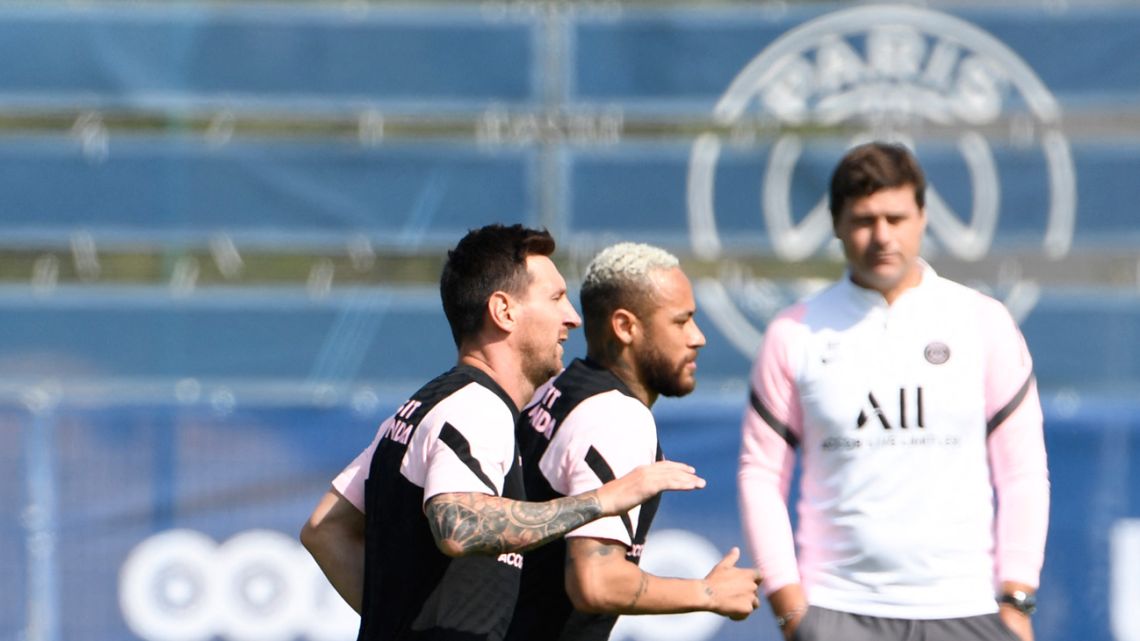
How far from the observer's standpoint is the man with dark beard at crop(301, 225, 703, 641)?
11.6ft

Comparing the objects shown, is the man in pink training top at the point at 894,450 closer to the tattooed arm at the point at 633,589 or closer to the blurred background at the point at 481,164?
the tattooed arm at the point at 633,589

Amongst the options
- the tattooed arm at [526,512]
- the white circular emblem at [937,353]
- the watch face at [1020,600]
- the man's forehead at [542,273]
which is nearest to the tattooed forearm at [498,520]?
the tattooed arm at [526,512]

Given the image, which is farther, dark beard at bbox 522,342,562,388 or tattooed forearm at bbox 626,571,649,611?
dark beard at bbox 522,342,562,388

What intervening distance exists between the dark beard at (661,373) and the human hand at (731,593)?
0.63 metres

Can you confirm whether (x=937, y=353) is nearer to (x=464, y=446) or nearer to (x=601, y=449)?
(x=601, y=449)

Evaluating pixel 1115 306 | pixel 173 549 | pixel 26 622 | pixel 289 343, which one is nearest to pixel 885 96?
pixel 1115 306

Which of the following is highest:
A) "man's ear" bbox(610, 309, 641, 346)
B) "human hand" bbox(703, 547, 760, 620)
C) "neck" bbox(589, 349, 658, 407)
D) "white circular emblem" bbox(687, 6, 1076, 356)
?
"white circular emblem" bbox(687, 6, 1076, 356)

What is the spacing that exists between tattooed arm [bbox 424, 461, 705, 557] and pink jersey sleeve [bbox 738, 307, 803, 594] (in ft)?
2.58

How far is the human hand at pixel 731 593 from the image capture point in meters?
3.77

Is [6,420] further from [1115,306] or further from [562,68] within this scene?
[1115,306]

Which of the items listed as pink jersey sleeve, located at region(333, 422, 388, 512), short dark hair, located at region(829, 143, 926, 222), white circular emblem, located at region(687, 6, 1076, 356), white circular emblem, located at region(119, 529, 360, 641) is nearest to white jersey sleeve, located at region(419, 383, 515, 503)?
pink jersey sleeve, located at region(333, 422, 388, 512)

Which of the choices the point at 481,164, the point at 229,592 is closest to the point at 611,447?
the point at 229,592

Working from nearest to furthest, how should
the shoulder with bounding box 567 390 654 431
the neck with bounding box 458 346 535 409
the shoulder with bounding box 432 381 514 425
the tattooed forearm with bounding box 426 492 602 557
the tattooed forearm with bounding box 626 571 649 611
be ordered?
the tattooed forearm with bounding box 426 492 602 557 < the shoulder with bounding box 432 381 514 425 < the tattooed forearm with bounding box 626 571 649 611 < the neck with bounding box 458 346 535 409 < the shoulder with bounding box 567 390 654 431

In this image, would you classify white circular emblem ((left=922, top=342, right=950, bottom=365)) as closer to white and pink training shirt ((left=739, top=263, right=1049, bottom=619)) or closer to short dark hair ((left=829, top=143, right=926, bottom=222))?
white and pink training shirt ((left=739, top=263, right=1049, bottom=619))
